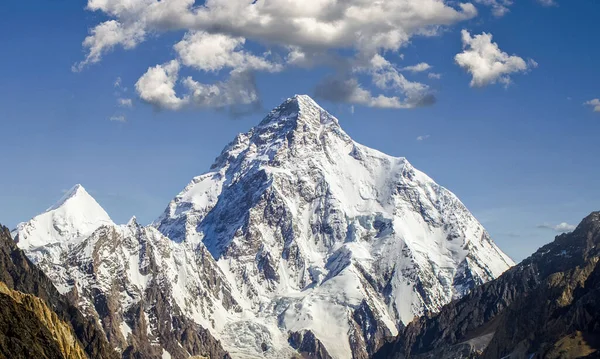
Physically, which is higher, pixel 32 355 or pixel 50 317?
pixel 50 317

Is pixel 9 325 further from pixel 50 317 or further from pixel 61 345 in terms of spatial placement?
pixel 50 317

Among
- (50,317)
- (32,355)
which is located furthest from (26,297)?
(32,355)

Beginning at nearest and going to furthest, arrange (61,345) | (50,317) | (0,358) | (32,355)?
(0,358), (32,355), (61,345), (50,317)

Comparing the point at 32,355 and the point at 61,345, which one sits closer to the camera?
the point at 32,355

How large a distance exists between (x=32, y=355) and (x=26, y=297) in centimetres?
3766

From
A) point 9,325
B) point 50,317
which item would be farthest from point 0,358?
point 50,317

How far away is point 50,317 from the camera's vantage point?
Answer: 19962 cm

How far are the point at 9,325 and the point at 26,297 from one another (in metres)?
37.9

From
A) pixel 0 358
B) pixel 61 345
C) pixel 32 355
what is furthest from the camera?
pixel 61 345

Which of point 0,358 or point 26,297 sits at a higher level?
point 26,297

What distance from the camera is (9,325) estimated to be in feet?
511

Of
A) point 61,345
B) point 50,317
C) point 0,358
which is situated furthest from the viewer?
point 50,317

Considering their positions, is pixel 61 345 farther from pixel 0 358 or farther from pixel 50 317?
pixel 0 358

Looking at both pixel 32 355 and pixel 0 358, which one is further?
pixel 32 355
